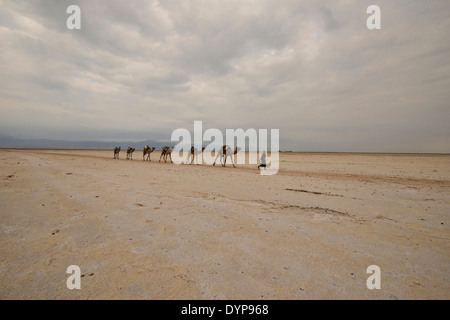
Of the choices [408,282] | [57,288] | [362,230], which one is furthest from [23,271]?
[362,230]

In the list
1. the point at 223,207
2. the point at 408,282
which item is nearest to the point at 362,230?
the point at 408,282

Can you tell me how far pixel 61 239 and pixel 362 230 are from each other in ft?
21.1

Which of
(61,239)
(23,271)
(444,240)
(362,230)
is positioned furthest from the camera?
(362,230)

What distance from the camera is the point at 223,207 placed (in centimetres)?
613

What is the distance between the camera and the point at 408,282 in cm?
278

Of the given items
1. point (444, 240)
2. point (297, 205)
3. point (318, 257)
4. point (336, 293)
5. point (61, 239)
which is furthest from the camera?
point (297, 205)

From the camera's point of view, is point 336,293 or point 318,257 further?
point 318,257

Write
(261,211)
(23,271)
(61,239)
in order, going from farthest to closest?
1. (261,211)
2. (61,239)
3. (23,271)

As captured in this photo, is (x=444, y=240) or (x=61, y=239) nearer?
(x=61, y=239)

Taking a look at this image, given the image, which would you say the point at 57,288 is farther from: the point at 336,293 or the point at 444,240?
the point at 444,240
